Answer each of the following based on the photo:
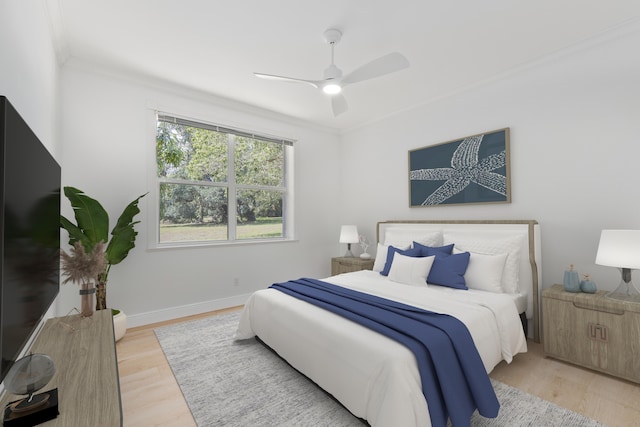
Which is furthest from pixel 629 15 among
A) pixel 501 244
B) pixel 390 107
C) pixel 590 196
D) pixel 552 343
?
pixel 552 343

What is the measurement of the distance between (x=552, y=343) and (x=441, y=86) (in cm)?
281

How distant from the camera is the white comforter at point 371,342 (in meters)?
1.50

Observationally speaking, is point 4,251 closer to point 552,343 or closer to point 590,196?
point 552,343

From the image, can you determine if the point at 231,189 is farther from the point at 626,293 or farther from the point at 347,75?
the point at 626,293

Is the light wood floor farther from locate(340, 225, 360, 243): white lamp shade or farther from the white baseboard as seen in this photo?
locate(340, 225, 360, 243): white lamp shade

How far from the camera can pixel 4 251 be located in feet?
2.59

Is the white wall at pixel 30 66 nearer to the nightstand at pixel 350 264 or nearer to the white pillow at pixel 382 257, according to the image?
the white pillow at pixel 382 257

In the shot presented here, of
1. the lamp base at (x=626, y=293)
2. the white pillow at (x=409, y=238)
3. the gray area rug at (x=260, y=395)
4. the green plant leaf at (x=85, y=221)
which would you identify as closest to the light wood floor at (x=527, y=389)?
the gray area rug at (x=260, y=395)

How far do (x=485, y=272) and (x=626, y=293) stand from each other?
0.94 metres

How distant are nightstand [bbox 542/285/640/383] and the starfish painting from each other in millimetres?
1222

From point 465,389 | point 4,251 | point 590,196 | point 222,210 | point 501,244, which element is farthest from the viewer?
point 222,210

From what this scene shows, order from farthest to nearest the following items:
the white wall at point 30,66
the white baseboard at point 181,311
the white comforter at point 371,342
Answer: the white baseboard at point 181,311 → the white comforter at point 371,342 → the white wall at point 30,66

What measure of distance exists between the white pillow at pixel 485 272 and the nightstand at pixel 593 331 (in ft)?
1.18

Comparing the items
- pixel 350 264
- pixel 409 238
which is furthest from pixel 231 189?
pixel 409 238
